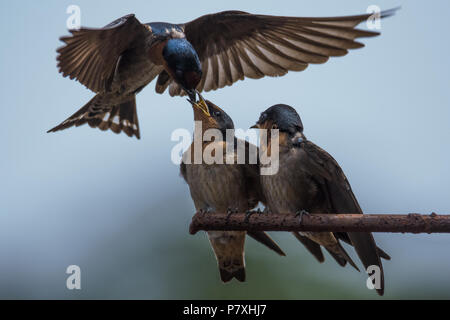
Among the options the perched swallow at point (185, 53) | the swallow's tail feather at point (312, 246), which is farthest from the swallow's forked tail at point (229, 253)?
the perched swallow at point (185, 53)

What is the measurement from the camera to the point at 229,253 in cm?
412

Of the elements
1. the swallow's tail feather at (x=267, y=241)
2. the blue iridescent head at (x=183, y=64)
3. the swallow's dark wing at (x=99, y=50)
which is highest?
the swallow's dark wing at (x=99, y=50)

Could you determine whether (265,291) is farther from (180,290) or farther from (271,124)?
(271,124)

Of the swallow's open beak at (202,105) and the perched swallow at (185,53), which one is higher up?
the perched swallow at (185,53)

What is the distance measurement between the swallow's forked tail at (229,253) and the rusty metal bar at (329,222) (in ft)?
4.39

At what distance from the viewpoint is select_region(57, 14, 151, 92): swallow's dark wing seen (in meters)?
4.22

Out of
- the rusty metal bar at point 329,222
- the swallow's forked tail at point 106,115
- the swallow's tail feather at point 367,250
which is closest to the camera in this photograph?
the rusty metal bar at point 329,222

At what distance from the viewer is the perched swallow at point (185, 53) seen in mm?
4012

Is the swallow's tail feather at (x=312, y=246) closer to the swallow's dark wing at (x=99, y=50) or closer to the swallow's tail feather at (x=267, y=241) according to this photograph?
the swallow's tail feather at (x=267, y=241)

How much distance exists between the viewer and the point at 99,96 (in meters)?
5.18

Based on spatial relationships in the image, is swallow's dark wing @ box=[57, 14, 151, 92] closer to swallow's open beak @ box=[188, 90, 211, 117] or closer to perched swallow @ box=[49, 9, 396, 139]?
perched swallow @ box=[49, 9, 396, 139]

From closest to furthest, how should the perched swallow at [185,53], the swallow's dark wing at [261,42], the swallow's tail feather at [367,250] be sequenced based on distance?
the swallow's tail feather at [367,250] → the swallow's dark wing at [261,42] → the perched swallow at [185,53]

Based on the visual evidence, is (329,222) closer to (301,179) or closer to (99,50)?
(301,179)
